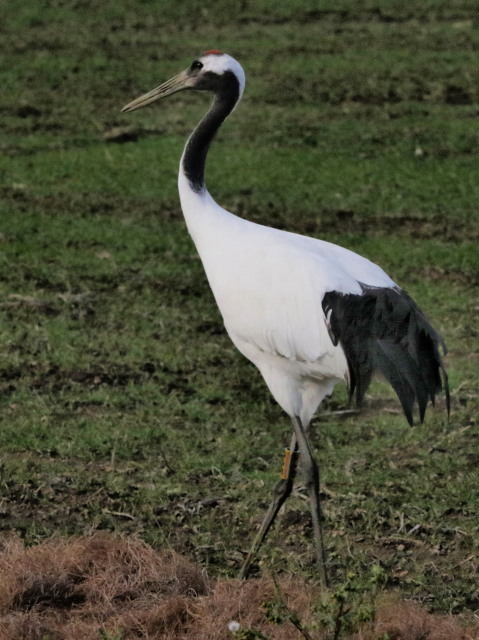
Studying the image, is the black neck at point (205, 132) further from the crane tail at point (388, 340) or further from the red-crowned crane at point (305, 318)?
the crane tail at point (388, 340)

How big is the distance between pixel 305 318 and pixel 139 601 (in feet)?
4.19

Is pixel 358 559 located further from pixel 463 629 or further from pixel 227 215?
pixel 227 215

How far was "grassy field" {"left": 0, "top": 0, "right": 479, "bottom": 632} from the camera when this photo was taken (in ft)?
18.7

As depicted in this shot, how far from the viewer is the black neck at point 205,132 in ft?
18.0

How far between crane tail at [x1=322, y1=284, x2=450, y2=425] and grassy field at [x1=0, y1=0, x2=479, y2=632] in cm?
77

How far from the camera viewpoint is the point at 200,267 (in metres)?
8.88

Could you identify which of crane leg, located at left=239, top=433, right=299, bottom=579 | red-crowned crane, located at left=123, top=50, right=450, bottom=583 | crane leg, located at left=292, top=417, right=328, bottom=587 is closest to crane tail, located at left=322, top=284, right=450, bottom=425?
red-crowned crane, located at left=123, top=50, right=450, bottom=583

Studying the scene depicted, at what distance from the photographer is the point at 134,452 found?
628 centimetres

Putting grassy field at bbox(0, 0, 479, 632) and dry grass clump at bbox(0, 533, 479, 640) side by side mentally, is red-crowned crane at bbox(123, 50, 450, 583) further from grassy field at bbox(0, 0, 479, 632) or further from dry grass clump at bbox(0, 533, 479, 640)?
grassy field at bbox(0, 0, 479, 632)

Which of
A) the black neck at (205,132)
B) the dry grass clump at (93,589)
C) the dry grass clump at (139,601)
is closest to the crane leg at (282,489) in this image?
the dry grass clump at (139,601)

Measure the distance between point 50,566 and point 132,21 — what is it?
11.0 meters

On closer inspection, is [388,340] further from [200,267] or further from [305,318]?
[200,267]

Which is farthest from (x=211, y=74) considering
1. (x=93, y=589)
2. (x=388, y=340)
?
(x=93, y=589)

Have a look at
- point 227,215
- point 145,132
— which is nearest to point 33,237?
point 145,132
